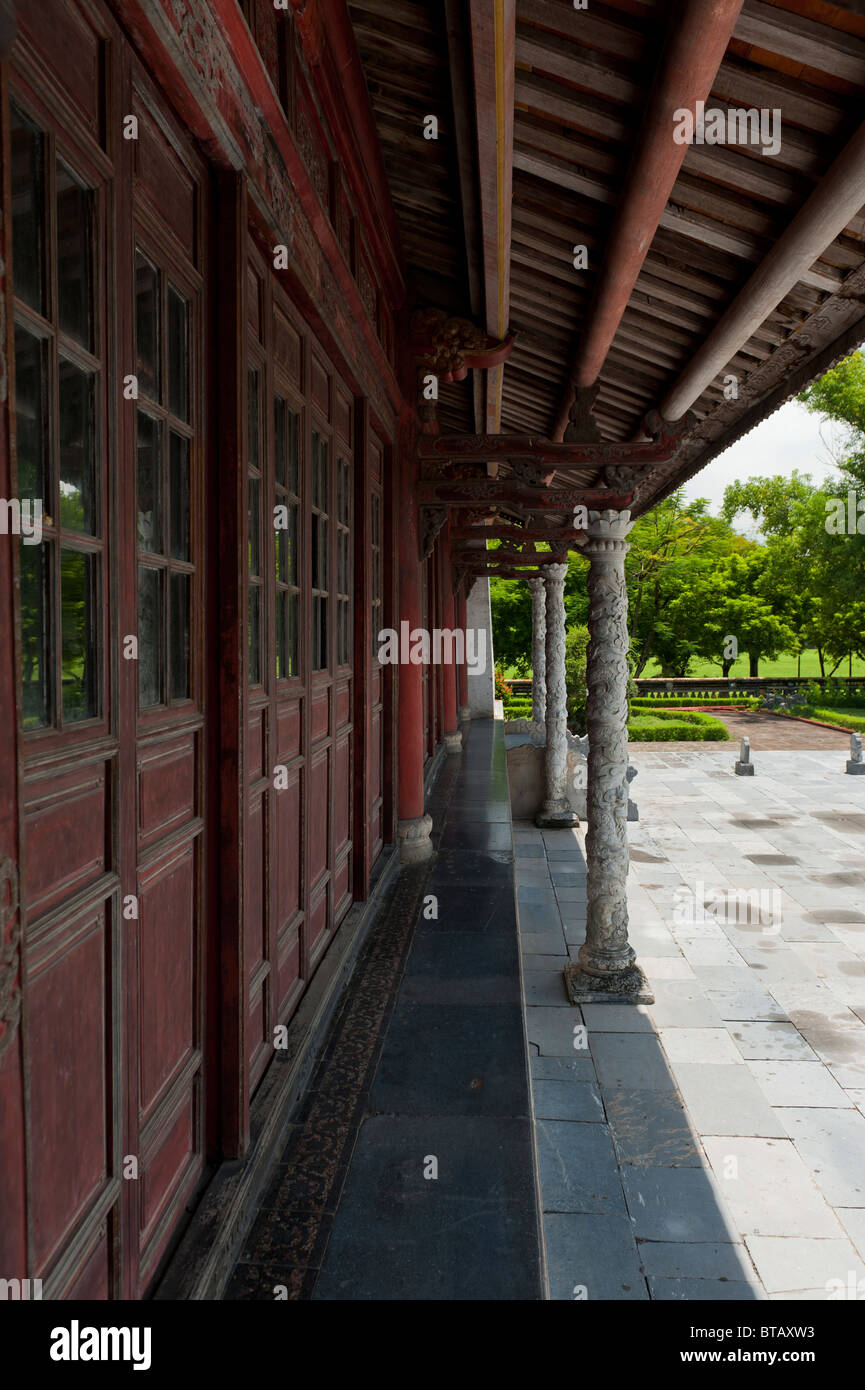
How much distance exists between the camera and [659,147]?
9.55 ft

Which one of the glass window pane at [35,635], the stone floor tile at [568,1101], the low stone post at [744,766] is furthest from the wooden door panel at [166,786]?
the low stone post at [744,766]

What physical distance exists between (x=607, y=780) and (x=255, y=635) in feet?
14.7

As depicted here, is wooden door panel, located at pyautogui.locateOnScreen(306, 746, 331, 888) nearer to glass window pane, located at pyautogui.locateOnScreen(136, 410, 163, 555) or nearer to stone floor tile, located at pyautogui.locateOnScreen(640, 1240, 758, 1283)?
glass window pane, located at pyautogui.locateOnScreen(136, 410, 163, 555)

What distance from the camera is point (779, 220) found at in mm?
3359

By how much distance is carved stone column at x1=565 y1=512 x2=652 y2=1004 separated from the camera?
6.99 m

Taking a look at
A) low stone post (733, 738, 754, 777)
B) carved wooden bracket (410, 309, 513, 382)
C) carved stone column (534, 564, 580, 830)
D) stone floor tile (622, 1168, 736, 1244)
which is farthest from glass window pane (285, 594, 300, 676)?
low stone post (733, 738, 754, 777)

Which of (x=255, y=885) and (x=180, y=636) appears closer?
(x=180, y=636)

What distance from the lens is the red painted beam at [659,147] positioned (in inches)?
89.9

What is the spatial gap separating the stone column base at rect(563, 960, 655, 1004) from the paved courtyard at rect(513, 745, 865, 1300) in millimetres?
90

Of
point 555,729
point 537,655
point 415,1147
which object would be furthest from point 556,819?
point 415,1147

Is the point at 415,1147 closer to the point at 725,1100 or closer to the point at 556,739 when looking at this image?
the point at 725,1100

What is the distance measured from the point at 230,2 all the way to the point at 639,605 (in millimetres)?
41224

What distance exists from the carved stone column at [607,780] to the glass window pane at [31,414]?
5642 millimetres

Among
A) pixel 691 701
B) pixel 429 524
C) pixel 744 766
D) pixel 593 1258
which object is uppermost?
pixel 429 524
